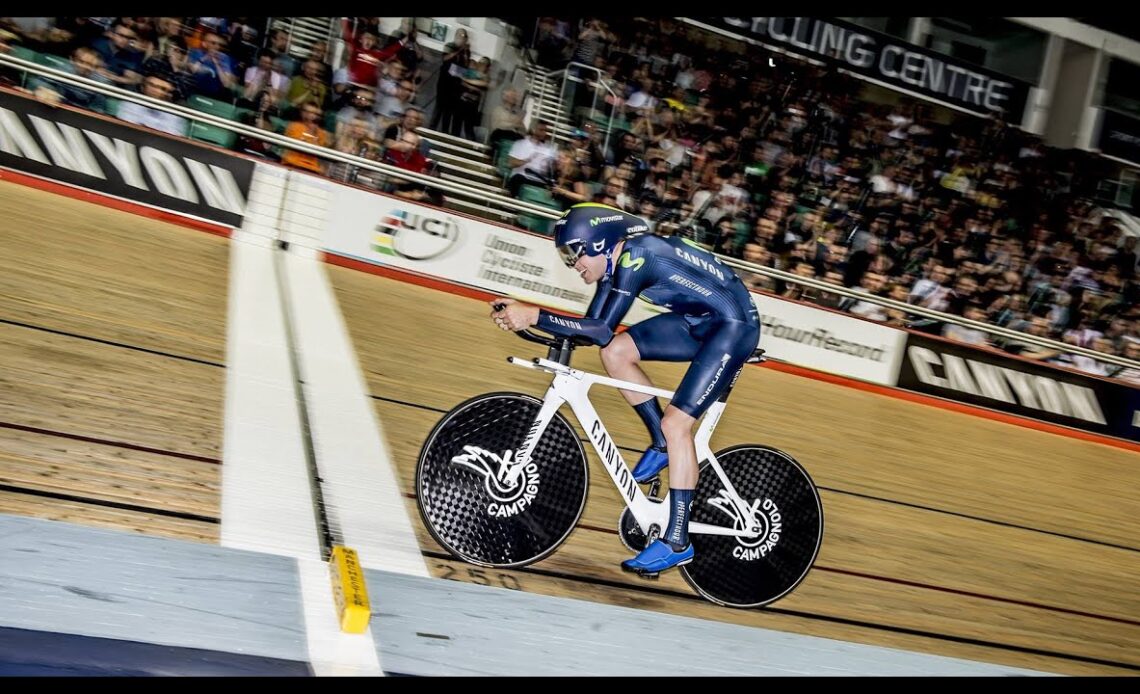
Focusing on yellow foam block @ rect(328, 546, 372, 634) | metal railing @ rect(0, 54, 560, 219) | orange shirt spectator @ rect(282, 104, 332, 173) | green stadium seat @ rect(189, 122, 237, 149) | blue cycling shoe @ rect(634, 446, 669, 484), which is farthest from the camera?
orange shirt spectator @ rect(282, 104, 332, 173)

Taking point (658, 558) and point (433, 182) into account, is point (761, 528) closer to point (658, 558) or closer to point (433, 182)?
point (658, 558)

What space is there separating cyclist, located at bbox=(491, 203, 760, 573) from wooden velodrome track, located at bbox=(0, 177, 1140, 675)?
1.58ft

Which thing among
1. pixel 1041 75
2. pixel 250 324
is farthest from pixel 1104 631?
pixel 1041 75

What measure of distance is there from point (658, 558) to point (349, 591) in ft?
3.79

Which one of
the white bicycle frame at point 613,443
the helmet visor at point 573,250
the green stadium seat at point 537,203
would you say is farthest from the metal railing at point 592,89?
the helmet visor at point 573,250

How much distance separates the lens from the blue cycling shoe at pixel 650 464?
3.66 m

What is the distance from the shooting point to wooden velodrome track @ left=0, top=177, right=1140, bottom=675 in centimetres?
355

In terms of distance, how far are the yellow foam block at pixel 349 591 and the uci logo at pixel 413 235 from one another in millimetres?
6817

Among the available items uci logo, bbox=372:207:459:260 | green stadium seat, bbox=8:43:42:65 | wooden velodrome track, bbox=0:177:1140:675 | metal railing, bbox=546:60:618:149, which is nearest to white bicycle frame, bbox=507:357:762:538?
wooden velodrome track, bbox=0:177:1140:675

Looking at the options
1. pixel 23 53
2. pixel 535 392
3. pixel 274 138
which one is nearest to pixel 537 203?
pixel 274 138

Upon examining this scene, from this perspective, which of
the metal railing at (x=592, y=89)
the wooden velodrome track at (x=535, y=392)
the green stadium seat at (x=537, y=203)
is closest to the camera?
the wooden velodrome track at (x=535, y=392)

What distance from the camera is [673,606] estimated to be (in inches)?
141

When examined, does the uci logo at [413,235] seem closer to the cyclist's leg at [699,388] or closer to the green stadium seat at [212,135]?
the green stadium seat at [212,135]

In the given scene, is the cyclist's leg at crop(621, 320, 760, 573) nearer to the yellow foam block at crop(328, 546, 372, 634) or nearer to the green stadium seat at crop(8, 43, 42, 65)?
the yellow foam block at crop(328, 546, 372, 634)
